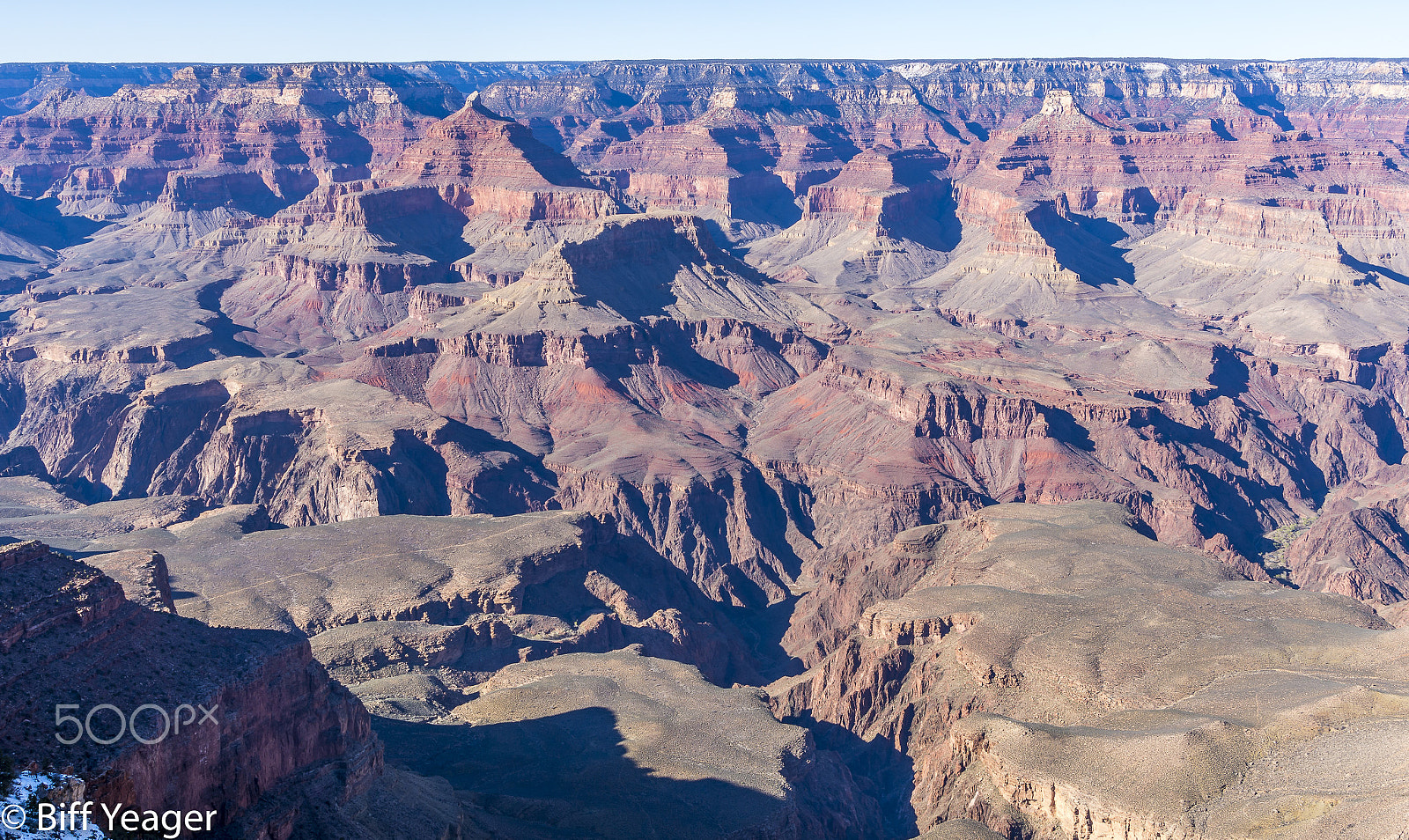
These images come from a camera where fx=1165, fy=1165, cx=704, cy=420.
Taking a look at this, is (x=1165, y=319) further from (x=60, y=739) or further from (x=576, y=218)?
(x=60, y=739)

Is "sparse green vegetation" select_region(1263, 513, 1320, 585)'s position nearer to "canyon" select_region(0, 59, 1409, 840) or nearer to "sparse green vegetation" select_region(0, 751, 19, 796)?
"canyon" select_region(0, 59, 1409, 840)

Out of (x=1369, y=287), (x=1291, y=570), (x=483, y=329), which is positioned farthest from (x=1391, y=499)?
(x=483, y=329)

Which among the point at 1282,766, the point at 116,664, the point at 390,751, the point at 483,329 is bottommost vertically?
the point at 1282,766

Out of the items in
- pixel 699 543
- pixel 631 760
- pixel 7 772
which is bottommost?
pixel 631 760

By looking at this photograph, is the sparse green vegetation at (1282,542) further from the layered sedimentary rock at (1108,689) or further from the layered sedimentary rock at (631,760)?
the layered sedimentary rock at (631,760)

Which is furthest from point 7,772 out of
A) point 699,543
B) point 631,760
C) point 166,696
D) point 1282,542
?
point 1282,542

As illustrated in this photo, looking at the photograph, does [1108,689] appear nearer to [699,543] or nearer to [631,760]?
[631,760]
